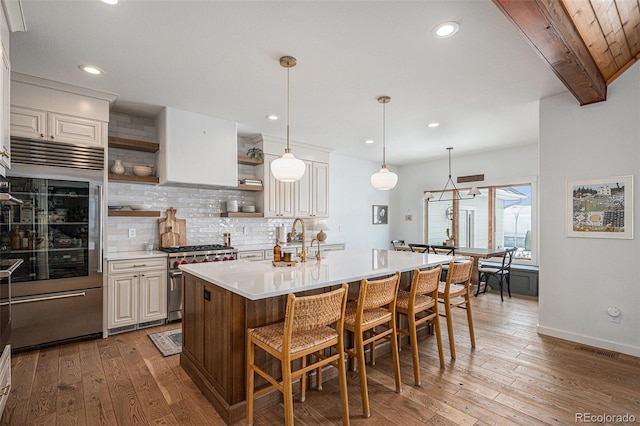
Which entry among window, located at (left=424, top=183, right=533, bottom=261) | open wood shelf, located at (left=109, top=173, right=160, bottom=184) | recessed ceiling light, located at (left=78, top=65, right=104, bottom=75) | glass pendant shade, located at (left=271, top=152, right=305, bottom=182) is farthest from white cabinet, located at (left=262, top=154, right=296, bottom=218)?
window, located at (left=424, top=183, right=533, bottom=261)

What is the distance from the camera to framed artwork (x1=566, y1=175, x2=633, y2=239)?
3.19 m

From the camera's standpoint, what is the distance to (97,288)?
3.46 metres

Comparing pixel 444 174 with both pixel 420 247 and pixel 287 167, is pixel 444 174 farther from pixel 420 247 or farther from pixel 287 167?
pixel 287 167

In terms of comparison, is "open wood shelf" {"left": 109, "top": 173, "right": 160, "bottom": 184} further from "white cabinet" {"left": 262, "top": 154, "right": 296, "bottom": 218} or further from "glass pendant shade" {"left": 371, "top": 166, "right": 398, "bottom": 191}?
"glass pendant shade" {"left": 371, "top": 166, "right": 398, "bottom": 191}

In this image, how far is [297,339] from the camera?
199cm

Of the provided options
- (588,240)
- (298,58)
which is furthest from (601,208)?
(298,58)

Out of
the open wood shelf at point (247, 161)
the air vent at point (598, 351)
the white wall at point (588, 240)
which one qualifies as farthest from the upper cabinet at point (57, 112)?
→ the air vent at point (598, 351)

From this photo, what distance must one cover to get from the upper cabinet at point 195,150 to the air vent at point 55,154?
0.71 m

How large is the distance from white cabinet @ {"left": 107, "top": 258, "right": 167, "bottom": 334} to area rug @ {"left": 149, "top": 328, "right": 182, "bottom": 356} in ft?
0.97

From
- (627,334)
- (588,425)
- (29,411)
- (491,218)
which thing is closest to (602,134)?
(627,334)

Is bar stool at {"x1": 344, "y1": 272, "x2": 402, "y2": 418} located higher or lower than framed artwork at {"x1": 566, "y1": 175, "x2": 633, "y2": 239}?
lower

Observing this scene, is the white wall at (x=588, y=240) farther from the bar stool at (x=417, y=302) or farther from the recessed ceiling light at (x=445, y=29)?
the recessed ceiling light at (x=445, y=29)

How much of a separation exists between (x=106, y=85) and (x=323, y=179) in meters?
3.47

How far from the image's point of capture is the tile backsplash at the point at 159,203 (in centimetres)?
A: 414
